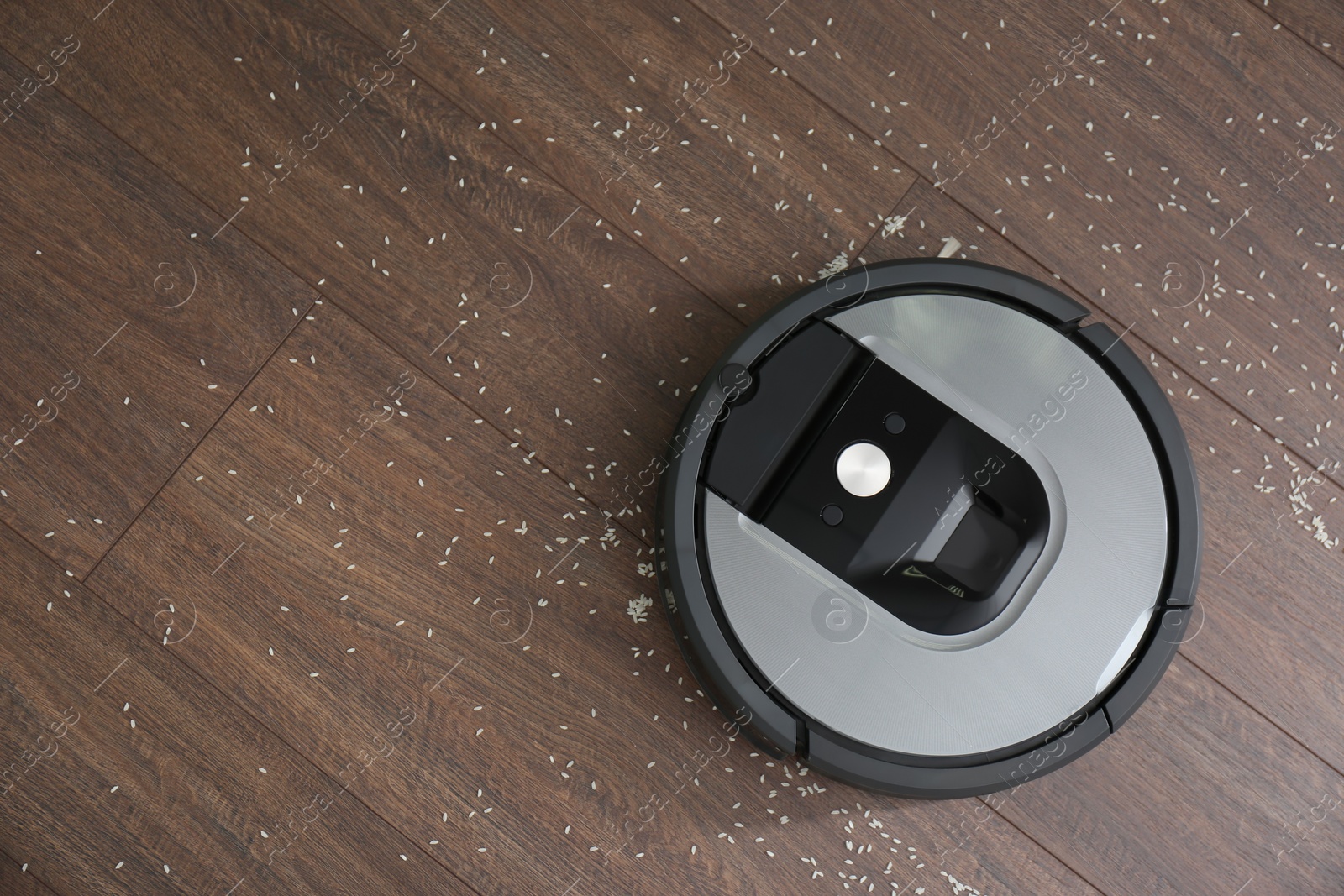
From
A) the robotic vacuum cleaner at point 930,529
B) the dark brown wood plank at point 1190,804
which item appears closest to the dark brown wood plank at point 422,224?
the robotic vacuum cleaner at point 930,529

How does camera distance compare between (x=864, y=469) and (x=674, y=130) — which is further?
(x=674, y=130)

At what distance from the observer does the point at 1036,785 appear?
975mm

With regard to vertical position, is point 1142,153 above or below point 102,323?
above

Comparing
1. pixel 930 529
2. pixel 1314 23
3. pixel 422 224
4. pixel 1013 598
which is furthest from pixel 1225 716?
pixel 422 224

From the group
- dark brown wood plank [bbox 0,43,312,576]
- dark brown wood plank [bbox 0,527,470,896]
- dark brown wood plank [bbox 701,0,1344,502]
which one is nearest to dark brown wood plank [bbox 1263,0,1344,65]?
dark brown wood plank [bbox 701,0,1344,502]

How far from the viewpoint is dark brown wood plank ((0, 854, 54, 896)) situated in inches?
37.3

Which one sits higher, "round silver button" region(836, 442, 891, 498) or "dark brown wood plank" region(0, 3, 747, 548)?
"round silver button" region(836, 442, 891, 498)

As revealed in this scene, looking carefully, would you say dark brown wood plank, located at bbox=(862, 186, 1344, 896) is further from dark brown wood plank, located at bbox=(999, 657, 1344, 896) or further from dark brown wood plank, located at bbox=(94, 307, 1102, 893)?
dark brown wood plank, located at bbox=(94, 307, 1102, 893)

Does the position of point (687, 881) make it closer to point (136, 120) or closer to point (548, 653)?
point (548, 653)

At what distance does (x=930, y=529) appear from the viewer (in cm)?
86

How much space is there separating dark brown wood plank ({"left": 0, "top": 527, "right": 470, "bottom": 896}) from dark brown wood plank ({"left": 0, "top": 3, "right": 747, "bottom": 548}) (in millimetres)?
396

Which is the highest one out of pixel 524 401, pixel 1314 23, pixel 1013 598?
pixel 1314 23

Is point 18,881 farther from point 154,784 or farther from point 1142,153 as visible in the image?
point 1142,153

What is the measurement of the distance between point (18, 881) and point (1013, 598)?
1.13 m
